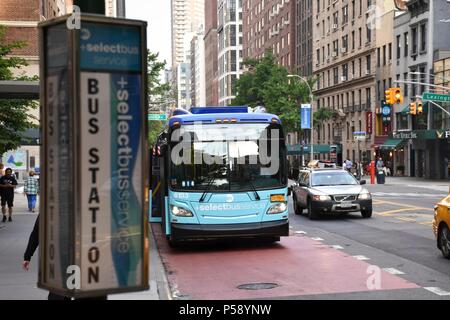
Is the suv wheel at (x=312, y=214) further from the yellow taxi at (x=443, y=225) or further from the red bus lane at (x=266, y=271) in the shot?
the yellow taxi at (x=443, y=225)

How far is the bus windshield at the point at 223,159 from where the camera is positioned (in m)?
13.8

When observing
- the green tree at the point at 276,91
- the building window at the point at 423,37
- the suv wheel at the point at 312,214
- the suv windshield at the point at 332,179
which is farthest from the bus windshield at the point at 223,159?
the green tree at the point at 276,91

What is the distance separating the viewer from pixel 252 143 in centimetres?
1412

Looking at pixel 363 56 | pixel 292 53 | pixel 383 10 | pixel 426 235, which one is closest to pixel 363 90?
pixel 363 56

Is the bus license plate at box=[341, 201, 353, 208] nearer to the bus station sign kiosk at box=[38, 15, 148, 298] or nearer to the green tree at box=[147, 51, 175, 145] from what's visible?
the bus station sign kiosk at box=[38, 15, 148, 298]

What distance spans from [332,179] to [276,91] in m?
52.8

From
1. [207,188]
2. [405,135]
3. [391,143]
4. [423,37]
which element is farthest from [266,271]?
[391,143]

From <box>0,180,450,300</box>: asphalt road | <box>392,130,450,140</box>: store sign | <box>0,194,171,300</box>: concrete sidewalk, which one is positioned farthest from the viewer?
<box>392,130,450,140</box>: store sign

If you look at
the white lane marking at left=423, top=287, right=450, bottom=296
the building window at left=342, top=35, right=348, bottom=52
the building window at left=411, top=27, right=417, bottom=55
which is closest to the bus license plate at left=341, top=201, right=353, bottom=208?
the white lane marking at left=423, top=287, right=450, bottom=296

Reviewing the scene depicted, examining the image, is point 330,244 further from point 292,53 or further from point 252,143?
point 292,53

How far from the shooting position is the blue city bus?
13719 millimetres

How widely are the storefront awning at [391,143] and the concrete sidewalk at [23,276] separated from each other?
45448mm

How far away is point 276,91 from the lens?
74.6 meters
